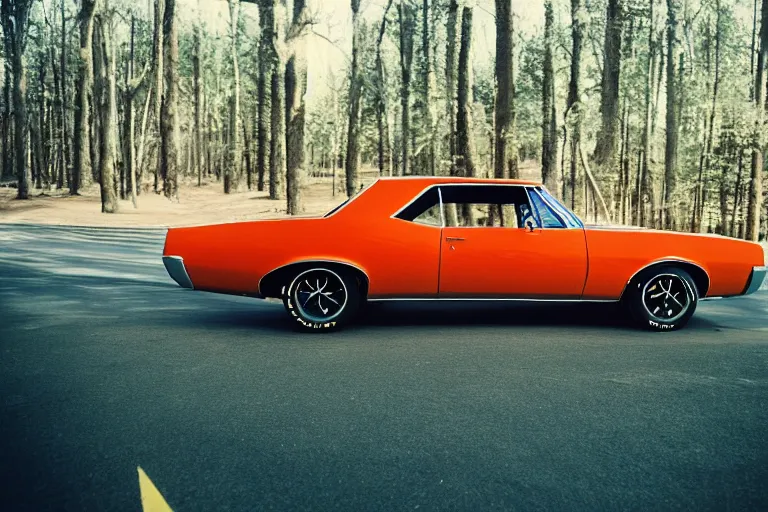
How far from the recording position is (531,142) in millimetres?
87875

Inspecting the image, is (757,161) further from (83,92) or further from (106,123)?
(83,92)

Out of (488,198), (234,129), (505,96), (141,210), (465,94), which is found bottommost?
(141,210)

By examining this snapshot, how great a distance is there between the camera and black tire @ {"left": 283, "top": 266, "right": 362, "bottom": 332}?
23.4 feet

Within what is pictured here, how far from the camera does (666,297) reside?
24.5ft

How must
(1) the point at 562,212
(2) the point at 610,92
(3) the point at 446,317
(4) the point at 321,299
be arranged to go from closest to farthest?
(4) the point at 321,299 → (1) the point at 562,212 → (3) the point at 446,317 → (2) the point at 610,92

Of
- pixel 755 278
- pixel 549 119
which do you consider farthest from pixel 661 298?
pixel 549 119

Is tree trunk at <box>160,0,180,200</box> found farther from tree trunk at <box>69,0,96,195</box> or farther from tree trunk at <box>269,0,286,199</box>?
tree trunk at <box>269,0,286,199</box>

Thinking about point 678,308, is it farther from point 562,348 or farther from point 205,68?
point 205,68

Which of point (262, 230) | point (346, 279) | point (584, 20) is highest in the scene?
point (584, 20)

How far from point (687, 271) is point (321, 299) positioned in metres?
3.65

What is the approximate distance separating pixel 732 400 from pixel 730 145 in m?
32.3

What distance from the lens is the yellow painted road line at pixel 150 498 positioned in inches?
124

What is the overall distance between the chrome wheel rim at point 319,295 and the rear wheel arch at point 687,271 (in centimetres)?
280

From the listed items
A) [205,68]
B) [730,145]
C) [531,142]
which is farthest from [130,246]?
[531,142]
